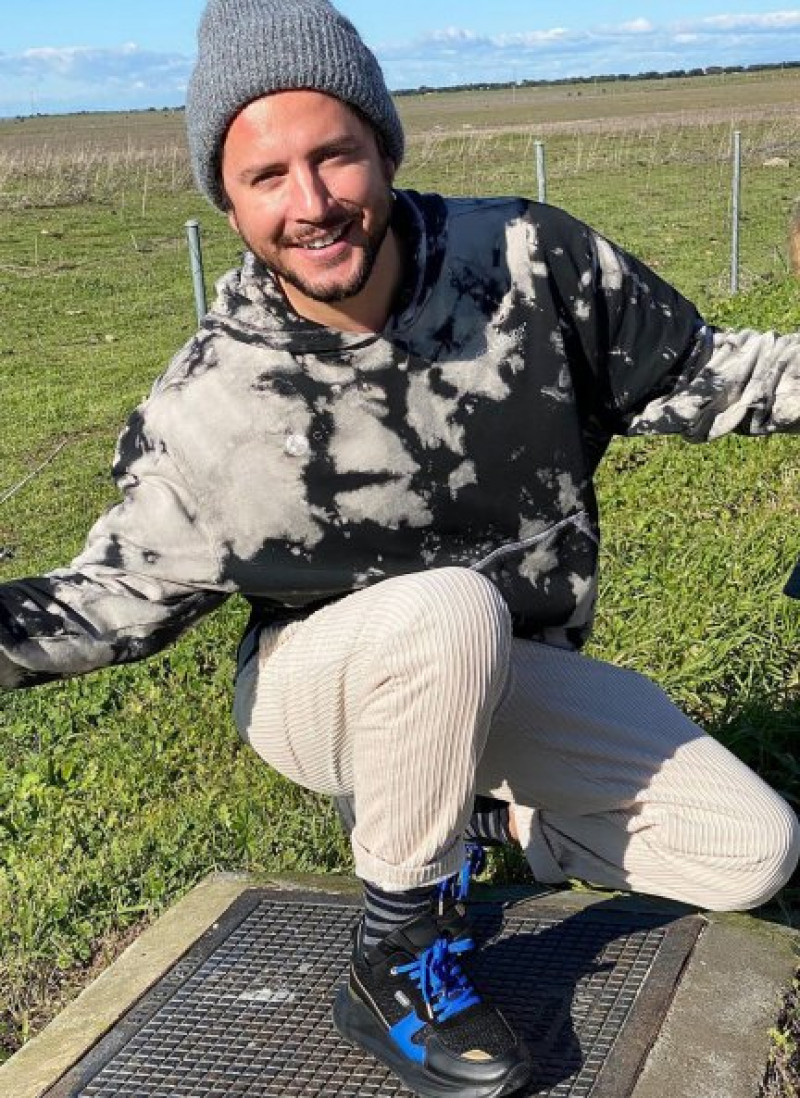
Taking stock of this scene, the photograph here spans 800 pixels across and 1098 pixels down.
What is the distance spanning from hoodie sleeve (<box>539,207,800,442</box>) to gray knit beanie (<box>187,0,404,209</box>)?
445mm

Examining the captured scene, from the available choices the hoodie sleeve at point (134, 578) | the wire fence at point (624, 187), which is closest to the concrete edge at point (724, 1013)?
the hoodie sleeve at point (134, 578)

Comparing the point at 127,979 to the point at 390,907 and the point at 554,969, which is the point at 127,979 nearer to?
the point at 390,907

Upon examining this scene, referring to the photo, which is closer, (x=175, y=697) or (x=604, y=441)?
(x=604, y=441)

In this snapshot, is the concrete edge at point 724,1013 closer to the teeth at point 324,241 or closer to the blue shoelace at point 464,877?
the blue shoelace at point 464,877

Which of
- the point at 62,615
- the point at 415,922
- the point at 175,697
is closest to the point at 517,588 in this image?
the point at 415,922

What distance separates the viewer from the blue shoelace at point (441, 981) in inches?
92.7

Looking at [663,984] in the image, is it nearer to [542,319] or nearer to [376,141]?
[542,319]

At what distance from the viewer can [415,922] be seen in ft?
7.88

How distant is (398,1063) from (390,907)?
0.23 m

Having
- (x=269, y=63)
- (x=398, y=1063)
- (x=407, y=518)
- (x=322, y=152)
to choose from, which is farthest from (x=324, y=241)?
(x=398, y=1063)

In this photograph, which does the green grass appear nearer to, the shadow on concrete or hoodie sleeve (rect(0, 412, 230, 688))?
the shadow on concrete

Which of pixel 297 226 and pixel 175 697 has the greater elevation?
pixel 297 226

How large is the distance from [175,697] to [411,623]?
2.24m

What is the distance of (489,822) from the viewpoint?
3016mm
